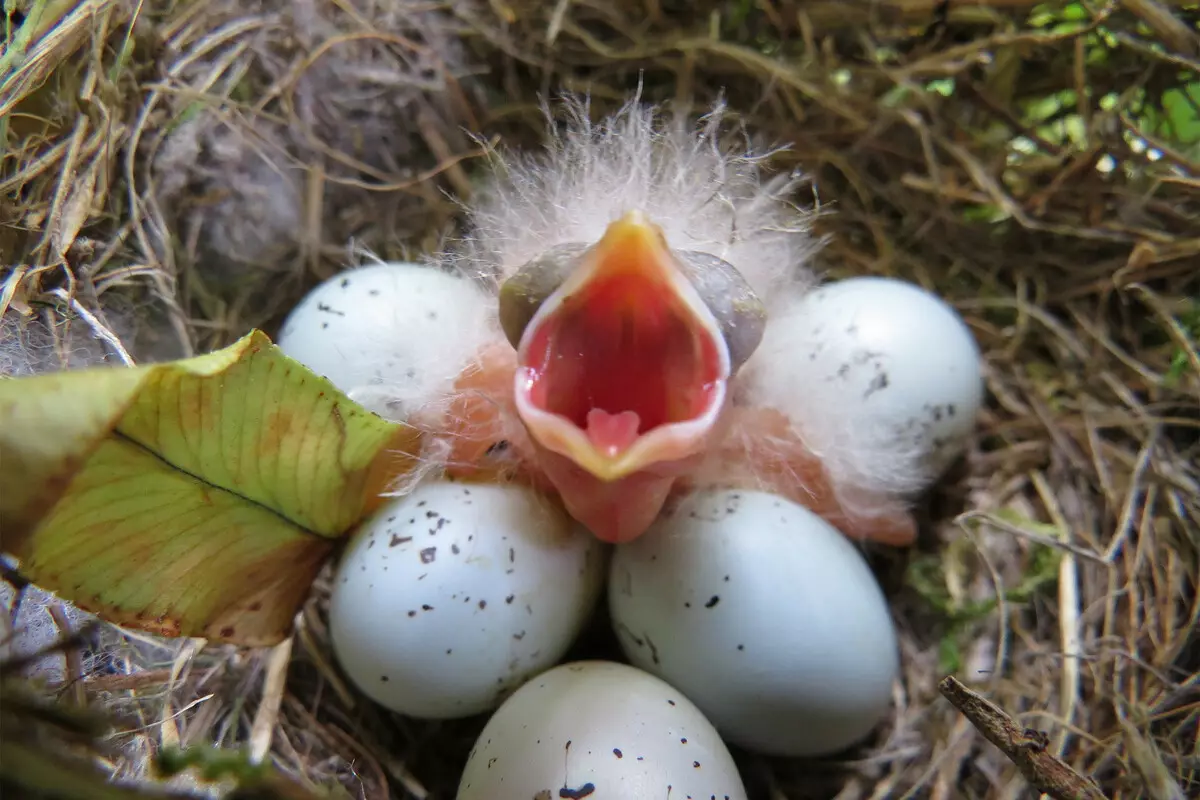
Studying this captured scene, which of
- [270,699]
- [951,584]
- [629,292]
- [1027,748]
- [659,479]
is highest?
[629,292]

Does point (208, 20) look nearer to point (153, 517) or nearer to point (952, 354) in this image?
point (153, 517)

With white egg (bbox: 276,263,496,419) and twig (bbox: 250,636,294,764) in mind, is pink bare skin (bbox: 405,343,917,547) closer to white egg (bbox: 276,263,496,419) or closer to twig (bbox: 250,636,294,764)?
white egg (bbox: 276,263,496,419)

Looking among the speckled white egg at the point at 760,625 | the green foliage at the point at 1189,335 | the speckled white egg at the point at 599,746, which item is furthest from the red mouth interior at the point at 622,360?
the green foliage at the point at 1189,335

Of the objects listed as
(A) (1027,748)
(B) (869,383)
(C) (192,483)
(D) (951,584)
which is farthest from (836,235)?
(C) (192,483)

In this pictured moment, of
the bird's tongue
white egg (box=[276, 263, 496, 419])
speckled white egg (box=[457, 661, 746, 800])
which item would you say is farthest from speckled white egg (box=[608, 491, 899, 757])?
A: white egg (box=[276, 263, 496, 419])

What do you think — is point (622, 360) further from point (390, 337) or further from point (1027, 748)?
point (1027, 748)

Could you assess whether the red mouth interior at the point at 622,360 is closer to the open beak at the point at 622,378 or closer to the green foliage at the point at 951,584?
the open beak at the point at 622,378
